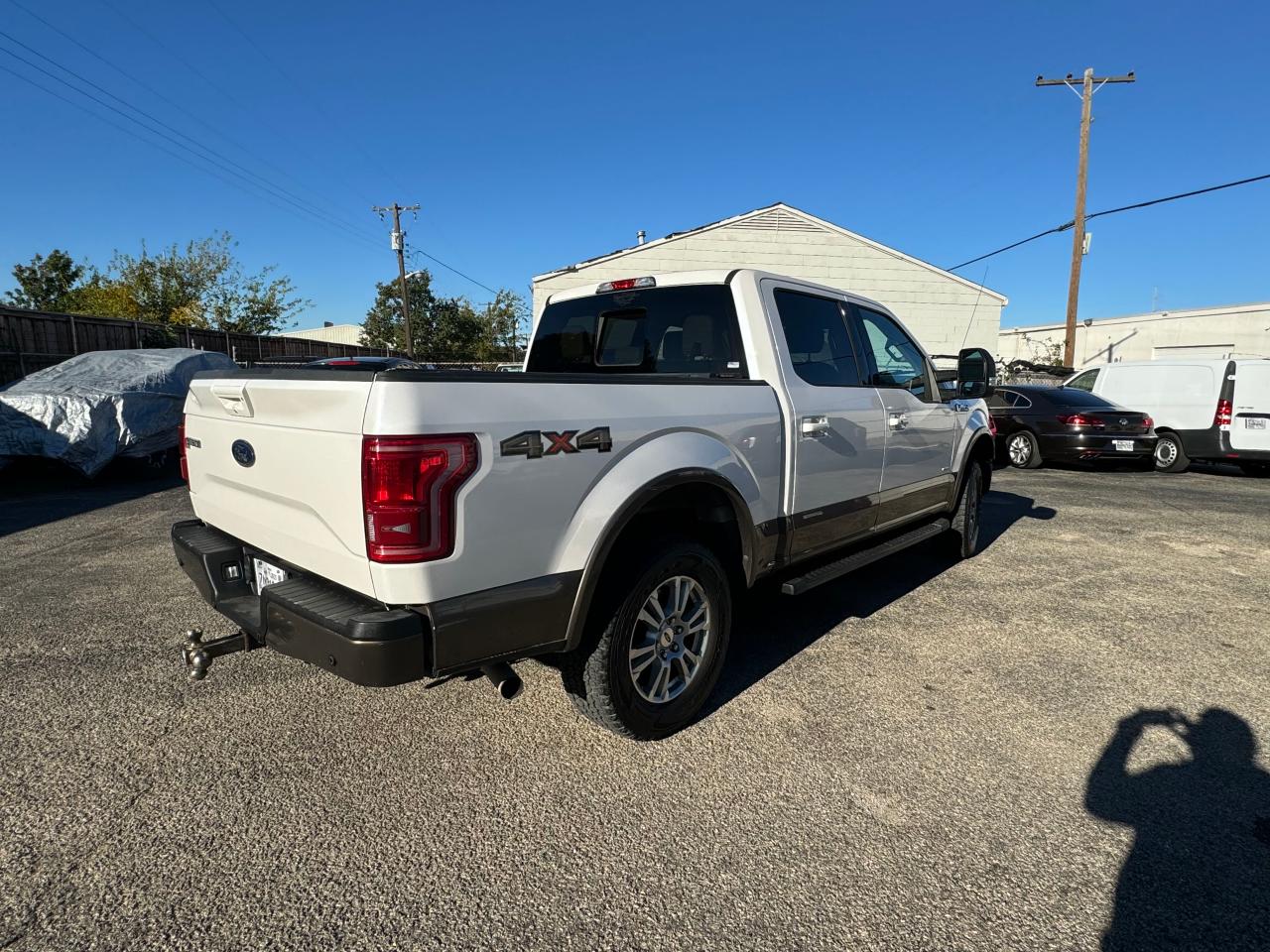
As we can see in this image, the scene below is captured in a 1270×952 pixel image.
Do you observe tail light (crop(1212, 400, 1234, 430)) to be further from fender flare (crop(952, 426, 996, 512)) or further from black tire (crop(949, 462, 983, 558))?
black tire (crop(949, 462, 983, 558))

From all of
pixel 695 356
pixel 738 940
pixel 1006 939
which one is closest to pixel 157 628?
pixel 695 356

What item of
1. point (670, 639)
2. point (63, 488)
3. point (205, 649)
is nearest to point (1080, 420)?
point (670, 639)

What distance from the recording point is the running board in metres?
3.43

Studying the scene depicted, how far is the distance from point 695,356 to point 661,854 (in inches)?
89.2

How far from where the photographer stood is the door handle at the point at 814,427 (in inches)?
133

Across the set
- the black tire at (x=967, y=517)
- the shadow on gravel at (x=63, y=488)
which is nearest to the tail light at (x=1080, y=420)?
the black tire at (x=967, y=517)

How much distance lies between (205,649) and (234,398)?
95cm

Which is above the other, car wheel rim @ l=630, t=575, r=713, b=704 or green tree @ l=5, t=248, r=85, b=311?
green tree @ l=5, t=248, r=85, b=311

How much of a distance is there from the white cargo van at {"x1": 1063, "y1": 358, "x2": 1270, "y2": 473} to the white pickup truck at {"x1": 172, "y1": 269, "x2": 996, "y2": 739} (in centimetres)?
946

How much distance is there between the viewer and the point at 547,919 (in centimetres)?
196

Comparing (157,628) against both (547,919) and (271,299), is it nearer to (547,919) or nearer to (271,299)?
(547,919)

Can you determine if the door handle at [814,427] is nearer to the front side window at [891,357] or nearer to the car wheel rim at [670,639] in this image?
the front side window at [891,357]

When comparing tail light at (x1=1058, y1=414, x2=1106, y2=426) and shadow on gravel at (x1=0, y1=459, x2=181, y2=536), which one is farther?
tail light at (x1=1058, y1=414, x2=1106, y2=426)

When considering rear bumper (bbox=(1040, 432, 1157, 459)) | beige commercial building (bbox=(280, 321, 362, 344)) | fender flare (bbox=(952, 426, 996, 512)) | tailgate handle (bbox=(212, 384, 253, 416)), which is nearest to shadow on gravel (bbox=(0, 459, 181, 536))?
tailgate handle (bbox=(212, 384, 253, 416))
